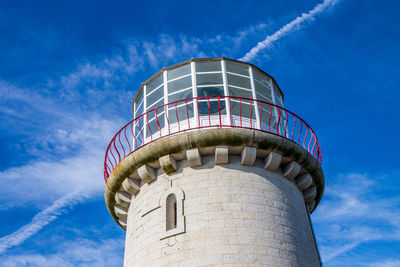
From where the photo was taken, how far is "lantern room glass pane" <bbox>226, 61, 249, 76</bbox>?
1130cm

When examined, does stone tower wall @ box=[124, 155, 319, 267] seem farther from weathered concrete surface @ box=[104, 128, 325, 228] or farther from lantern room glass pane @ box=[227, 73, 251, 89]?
lantern room glass pane @ box=[227, 73, 251, 89]

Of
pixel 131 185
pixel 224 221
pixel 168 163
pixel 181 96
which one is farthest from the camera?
pixel 181 96

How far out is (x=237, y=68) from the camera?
449 inches

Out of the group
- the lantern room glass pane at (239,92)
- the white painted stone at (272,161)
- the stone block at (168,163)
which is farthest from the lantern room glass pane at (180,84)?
the white painted stone at (272,161)

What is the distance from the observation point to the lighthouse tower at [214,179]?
8.71 m

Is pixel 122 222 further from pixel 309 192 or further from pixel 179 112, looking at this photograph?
pixel 309 192

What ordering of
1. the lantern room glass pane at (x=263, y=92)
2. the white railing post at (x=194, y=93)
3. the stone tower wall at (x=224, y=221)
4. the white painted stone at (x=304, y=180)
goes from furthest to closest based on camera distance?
1. the lantern room glass pane at (x=263, y=92)
2. the white painted stone at (x=304, y=180)
3. the white railing post at (x=194, y=93)
4. the stone tower wall at (x=224, y=221)

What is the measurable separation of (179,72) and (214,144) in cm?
272

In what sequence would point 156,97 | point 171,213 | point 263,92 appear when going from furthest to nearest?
point 263,92
point 156,97
point 171,213

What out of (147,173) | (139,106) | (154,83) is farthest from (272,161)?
(139,106)

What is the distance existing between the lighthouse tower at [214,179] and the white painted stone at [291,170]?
0.10 ft

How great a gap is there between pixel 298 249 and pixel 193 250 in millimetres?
2381

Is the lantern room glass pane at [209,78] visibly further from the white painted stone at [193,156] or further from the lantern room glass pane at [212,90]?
the white painted stone at [193,156]

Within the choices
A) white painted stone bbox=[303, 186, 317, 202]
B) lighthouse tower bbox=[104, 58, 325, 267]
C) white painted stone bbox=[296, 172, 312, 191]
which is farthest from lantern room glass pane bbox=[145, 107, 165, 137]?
white painted stone bbox=[303, 186, 317, 202]
